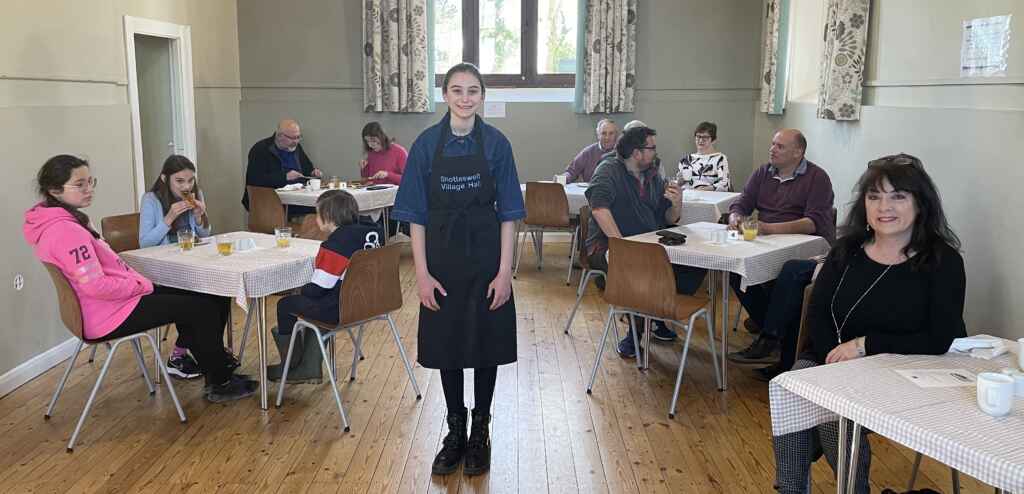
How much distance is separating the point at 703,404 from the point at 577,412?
0.61 m

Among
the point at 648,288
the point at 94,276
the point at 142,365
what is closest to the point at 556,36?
the point at 648,288

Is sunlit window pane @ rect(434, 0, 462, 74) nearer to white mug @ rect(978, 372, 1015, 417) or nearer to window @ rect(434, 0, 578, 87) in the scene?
window @ rect(434, 0, 578, 87)

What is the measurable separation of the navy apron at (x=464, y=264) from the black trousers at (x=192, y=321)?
123cm

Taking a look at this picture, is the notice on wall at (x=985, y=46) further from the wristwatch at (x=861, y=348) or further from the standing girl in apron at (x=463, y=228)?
the standing girl in apron at (x=463, y=228)

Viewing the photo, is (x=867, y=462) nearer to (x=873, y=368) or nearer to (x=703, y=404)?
(x=873, y=368)

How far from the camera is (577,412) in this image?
391cm

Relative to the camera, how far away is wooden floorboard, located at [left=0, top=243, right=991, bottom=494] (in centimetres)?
320

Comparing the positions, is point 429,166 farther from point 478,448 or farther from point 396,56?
point 396,56

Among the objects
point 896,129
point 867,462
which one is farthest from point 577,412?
point 896,129

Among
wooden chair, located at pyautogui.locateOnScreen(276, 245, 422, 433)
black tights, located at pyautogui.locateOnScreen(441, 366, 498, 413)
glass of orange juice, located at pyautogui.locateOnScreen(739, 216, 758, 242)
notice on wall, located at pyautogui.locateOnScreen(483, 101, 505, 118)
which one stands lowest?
black tights, located at pyautogui.locateOnScreen(441, 366, 498, 413)

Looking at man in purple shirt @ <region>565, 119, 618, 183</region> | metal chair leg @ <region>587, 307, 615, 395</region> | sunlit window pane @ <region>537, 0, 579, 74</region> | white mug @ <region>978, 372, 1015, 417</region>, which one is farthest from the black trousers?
sunlit window pane @ <region>537, 0, 579, 74</region>

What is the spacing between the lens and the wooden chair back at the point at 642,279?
3773 mm

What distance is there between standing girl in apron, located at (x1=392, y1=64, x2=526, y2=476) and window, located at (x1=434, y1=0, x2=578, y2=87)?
518cm

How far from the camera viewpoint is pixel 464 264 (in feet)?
9.91
